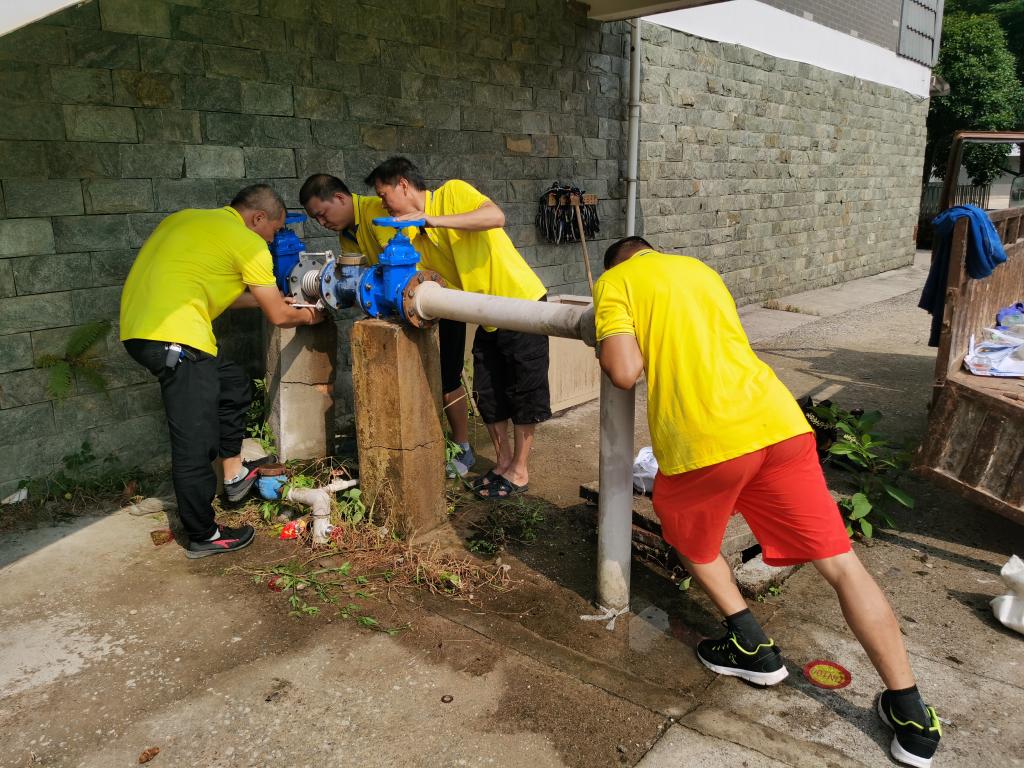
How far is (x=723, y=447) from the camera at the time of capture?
2604 millimetres

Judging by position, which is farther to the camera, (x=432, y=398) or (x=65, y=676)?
(x=432, y=398)

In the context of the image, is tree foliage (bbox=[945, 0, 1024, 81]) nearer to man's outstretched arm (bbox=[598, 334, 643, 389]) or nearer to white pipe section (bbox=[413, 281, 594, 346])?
white pipe section (bbox=[413, 281, 594, 346])

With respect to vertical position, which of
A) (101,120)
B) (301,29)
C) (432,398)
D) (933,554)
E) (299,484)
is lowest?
(933,554)

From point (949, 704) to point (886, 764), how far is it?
0.48 metres

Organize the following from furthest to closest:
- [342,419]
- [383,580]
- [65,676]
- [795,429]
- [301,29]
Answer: [342,419], [301,29], [383,580], [65,676], [795,429]

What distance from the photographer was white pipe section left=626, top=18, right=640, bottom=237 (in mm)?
7770

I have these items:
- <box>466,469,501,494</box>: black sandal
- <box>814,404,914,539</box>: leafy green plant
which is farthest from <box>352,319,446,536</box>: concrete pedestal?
<box>814,404,914,539</box>: leafy green plant

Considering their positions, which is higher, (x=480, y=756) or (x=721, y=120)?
(x=721, y=120)

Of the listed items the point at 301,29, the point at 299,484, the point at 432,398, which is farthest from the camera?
the point at 301,29

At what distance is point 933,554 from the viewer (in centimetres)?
390

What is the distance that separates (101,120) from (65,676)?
113 inches

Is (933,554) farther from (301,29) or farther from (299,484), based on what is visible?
(301,29)

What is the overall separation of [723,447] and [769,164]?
8.86 metres

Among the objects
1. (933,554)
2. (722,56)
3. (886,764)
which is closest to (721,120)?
(722,56)
